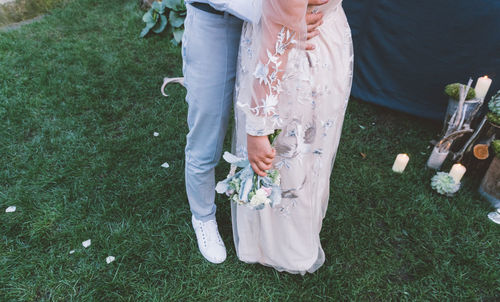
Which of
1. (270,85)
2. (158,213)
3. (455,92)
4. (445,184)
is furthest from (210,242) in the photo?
(455,92)

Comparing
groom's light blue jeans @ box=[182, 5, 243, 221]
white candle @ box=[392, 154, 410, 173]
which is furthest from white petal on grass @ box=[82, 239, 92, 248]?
white candle @ box=[392, 154, 410, 173]

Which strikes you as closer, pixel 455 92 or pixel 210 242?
pixel 210 242

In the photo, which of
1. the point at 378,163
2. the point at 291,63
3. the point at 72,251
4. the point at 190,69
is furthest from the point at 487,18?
the point at 72,251

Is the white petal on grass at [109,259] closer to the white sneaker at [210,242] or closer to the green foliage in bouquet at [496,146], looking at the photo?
the white sneaker at [210,242]

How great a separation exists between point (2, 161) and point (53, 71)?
1.14 m

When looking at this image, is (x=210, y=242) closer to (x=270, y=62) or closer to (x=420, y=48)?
(x=270, y=62)

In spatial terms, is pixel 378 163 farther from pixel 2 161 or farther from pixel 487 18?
pixel 2 161

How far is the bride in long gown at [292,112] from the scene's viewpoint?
0.92 meters

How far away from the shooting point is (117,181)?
6.91 feet

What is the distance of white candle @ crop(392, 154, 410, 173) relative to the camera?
2.25 meters

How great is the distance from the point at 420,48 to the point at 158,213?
2.13 metres

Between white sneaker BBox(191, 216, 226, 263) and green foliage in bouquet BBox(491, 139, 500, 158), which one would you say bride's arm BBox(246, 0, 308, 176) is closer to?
white sneaker BBox(191, 216, 226, 263)

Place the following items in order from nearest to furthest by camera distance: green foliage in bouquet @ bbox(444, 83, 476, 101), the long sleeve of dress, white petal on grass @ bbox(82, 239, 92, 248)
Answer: the long sleeve of dress, white petal on grass @ bbox(82, 239, 92, 248), green foliage in bouquet @ bbox(444, 83, 476, 101)

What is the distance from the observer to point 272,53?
914 mm
